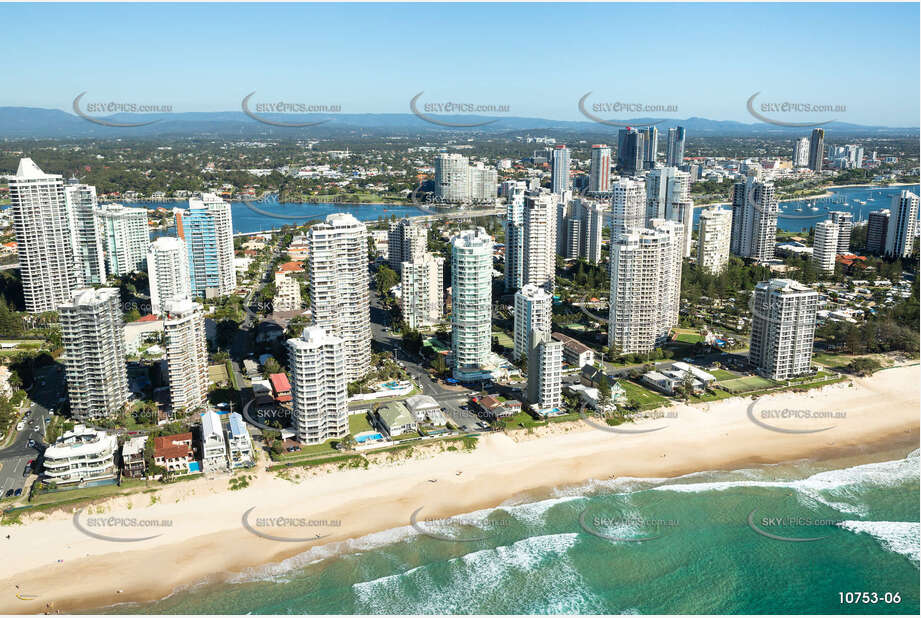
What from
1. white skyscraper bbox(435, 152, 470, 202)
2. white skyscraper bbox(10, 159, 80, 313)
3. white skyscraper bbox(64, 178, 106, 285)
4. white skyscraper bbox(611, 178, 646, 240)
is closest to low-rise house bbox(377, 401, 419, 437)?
white skyscraper bbox(10, 159, 80, 313)

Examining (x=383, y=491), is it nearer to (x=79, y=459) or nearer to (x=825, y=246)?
(x=79, y=459)

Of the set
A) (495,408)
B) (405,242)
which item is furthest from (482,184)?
(495,408)

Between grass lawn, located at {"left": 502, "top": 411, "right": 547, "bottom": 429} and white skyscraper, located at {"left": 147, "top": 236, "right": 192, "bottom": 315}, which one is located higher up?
white skyscraper, located at {"left": 147, "top": 236, "right": 192, "bottom": 315}

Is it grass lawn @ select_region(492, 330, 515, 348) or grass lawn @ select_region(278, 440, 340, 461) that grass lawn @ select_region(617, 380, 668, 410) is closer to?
grass lawn @ select_region(492, 330, 515, 348)

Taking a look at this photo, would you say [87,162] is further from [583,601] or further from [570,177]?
[583,601]

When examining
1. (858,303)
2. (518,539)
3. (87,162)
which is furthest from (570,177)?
(518,539)

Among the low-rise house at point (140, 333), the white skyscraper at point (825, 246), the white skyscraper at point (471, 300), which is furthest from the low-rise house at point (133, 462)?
the white skyscraper at point (825, 246)
